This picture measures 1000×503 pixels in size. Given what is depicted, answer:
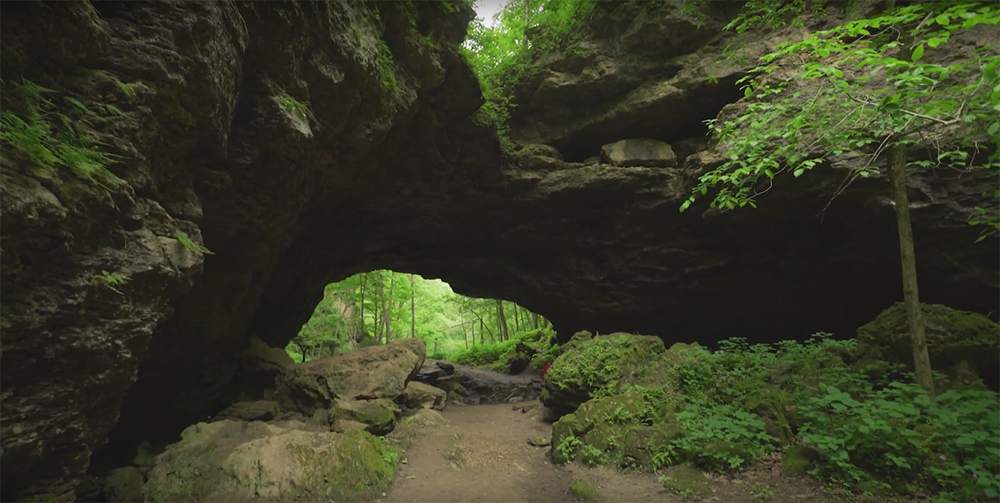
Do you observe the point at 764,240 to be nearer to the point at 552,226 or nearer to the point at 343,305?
the point at 552,226

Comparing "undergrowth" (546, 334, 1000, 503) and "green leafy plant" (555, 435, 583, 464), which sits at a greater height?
"undergrowth" (546, 334, 1000, 503)

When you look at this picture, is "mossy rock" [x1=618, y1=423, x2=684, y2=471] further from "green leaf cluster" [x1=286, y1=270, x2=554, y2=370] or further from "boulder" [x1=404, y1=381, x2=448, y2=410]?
"green leaf cluster" [x1=286, y1=270, x2=554, y2=370]

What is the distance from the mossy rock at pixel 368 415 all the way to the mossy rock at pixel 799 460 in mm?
6513

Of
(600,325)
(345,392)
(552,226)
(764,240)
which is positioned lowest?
(345,392)

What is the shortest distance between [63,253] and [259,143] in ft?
11.1

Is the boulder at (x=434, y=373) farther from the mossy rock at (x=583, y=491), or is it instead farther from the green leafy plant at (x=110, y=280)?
the green leafy plant at (x=110, y=280)

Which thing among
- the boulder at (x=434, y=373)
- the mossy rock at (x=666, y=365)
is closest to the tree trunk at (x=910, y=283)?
the mossy rock at (x=666, y=365)

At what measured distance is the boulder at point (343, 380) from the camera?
9523 mm

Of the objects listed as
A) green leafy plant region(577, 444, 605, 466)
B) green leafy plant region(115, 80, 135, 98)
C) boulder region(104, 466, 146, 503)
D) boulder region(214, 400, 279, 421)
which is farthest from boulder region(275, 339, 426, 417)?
green leafy plant region(115, 80, 135, 98)

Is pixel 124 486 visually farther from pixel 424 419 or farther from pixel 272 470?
pixel 424 419

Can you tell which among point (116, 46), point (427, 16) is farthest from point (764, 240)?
point (116, 46)

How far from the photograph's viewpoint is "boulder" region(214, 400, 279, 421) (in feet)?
29.9

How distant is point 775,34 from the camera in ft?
31.9

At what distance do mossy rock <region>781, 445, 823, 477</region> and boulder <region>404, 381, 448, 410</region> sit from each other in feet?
26.2
